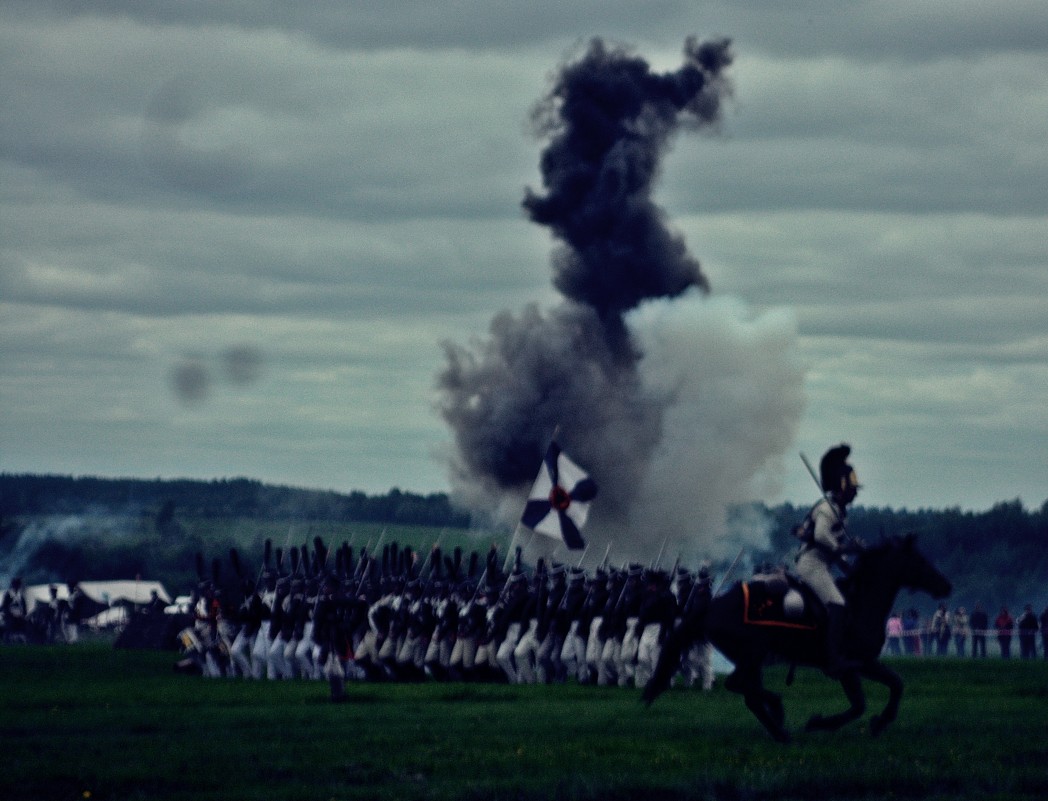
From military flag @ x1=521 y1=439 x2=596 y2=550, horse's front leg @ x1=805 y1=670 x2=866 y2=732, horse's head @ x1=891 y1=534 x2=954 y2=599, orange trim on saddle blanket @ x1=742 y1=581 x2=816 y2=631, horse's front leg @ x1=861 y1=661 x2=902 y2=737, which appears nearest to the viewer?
horse's front leg @ x1=861 y1=661 x2=902 y2=737

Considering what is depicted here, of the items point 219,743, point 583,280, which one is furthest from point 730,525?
point 219,743

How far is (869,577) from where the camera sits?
24906 mm

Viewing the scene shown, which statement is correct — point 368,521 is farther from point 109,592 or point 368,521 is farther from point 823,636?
point 823,636

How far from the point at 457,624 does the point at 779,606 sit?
1329cm

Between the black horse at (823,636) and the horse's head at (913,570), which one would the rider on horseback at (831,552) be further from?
the horse's head at (913,570)

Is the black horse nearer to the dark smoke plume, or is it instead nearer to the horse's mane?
the horse's mane

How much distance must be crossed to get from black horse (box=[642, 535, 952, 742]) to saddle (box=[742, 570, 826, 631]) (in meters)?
0.03

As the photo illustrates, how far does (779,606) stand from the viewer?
79.9 ft

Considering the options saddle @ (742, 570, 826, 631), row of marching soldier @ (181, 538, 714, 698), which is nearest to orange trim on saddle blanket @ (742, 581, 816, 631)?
saddle @ (742, 570, 826, 631)

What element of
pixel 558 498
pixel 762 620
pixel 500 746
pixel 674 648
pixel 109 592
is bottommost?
pixel 500 746

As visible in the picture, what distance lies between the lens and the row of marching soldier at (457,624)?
34.2 metres

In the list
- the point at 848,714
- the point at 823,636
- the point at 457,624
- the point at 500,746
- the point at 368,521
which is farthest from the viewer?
the point at 368,521

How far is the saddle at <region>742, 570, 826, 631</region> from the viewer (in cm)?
2433

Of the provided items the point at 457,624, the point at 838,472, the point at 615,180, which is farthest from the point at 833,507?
the point at 615,180
